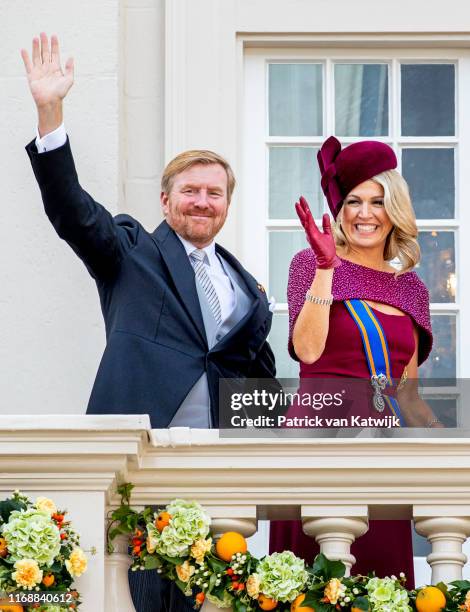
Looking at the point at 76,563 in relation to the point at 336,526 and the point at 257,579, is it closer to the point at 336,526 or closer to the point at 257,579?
the point at 257,579

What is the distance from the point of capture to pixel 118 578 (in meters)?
3.98

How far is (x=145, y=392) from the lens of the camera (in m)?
4.72

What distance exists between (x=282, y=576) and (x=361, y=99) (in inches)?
124

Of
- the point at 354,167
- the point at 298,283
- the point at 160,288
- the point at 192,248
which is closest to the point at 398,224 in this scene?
the point at 354,167

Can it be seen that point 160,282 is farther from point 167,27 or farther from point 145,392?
point 167,27

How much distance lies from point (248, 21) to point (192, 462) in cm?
300

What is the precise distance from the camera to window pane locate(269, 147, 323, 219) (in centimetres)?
665

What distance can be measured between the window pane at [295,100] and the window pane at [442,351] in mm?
846

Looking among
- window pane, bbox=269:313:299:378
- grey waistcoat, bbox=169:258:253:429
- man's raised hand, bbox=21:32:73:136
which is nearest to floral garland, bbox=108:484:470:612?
grey waistcoat, bbox=169:258:253:429

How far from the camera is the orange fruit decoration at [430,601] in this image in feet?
12.8

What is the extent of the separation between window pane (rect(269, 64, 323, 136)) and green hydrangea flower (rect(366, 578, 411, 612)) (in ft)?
10.0

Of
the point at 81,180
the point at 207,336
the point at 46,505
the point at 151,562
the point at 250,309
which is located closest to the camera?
the point at 46,505

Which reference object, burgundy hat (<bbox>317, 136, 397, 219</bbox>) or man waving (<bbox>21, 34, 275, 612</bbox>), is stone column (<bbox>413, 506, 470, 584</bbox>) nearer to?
man waving (<bbox>21, 34, 275, 612</bbox>)

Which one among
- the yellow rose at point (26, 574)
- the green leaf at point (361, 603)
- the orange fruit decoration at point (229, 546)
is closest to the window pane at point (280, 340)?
the orange fruit decoration at point (229, 546)
